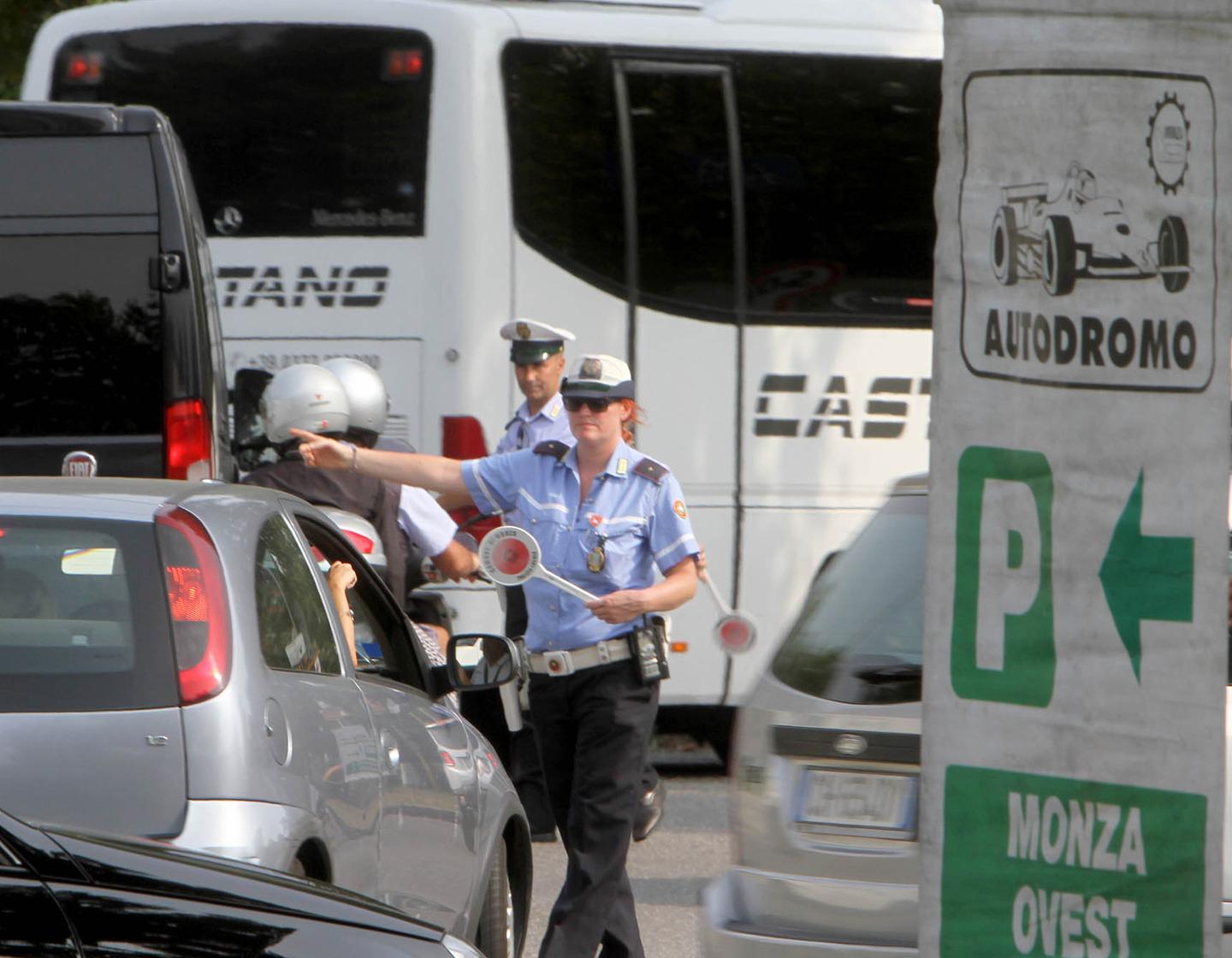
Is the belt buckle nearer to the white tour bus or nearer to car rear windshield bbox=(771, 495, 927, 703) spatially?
car rear windshield bbox=(771, 495, 927, 703)

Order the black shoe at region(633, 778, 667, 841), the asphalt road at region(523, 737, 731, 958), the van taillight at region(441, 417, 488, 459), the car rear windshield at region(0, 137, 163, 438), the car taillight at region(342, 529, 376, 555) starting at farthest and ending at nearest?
the van taillight at region(441, 417, 488, 459)
the car rear windshield at region(0, 137, 163, 438)
the car taillight at region(342, 529, 376, 555)
the asphalt road at region(523, 737, 731, 958)
the black shoe at region(633, 778, 667, 841)

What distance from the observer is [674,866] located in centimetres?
845

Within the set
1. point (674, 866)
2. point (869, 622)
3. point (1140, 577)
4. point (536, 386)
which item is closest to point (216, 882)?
point (1140, 577)

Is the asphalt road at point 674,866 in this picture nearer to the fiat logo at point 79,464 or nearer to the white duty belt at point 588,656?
the white duty belt at point 588,656

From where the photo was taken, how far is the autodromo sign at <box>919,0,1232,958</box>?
92.0 inches

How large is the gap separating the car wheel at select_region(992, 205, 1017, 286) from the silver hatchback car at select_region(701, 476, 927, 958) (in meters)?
2.50

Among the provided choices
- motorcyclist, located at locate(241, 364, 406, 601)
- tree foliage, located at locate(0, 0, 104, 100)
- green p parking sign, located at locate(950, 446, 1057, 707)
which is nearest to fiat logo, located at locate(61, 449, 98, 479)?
motorcyclist, located at locate(241, 364, 406, 601)

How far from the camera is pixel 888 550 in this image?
5.14m

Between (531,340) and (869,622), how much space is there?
394 cm

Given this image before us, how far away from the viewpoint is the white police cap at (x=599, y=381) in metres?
6.46

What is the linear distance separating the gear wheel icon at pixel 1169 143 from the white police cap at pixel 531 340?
6380 millimetres

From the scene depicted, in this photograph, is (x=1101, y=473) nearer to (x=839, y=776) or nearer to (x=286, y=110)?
(x=839, y=776)

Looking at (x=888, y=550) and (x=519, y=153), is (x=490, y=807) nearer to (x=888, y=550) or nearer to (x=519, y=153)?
(x=888, y=550)

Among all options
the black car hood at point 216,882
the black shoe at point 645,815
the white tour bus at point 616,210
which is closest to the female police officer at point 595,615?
the black shoe at point 645,815
